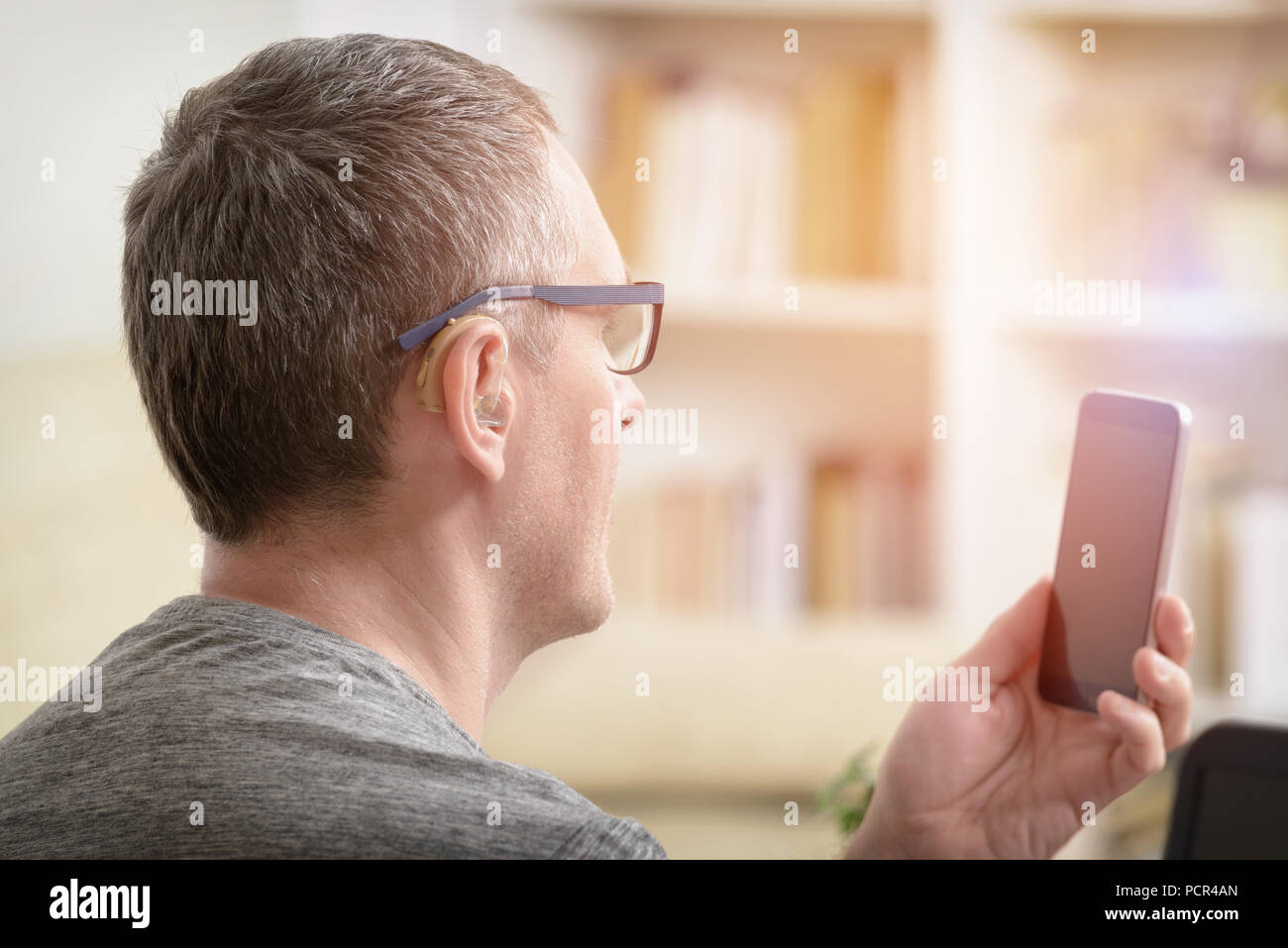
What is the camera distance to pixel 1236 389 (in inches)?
76.5

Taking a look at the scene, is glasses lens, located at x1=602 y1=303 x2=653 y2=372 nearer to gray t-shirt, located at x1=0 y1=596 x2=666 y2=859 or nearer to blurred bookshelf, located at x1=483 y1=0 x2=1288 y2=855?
gray t-shirt, located at x1=0 y1=596 x2=666 y2=859

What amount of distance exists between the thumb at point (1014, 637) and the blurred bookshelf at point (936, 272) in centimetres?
90

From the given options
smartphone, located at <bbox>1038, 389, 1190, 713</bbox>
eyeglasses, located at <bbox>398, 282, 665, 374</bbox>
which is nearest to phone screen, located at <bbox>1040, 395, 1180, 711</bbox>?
smartphone, located at <bbox>1038, 389, 1190, 713</bbox>

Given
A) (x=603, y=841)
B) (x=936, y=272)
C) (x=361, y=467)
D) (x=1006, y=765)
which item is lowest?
(x=1006, y=765)

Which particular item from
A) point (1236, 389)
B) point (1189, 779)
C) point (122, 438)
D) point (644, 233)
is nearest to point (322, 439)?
point (1189, 779)

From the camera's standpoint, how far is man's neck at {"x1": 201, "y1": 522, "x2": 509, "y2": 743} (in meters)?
0.68

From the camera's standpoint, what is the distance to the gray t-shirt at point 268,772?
537 millimetres

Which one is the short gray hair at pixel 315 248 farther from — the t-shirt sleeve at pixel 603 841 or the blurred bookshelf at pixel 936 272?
the blurred bookshelf at pixel 936 272

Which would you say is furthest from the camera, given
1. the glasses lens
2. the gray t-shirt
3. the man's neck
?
the glasses lens

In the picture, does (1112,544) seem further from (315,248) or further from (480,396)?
(315,248)

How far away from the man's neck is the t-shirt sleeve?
0.20m

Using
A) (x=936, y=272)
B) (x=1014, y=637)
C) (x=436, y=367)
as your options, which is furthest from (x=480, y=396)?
(x=936, y=272)

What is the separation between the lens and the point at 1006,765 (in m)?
0.88

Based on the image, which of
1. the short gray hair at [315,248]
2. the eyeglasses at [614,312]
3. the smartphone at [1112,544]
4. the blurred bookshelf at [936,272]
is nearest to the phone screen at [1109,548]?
the smartphone at [1112,544]
